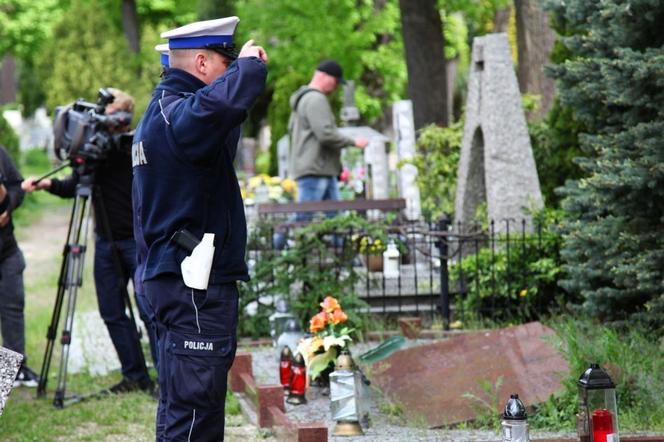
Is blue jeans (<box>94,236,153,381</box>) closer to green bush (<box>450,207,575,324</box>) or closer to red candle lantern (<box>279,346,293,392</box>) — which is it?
red candle lantern (<box>279,346,293,392</box>)

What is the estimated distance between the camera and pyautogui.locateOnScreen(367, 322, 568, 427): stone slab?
718 cm

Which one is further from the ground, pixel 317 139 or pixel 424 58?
pixel 424 58

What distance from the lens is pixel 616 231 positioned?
27.0ft

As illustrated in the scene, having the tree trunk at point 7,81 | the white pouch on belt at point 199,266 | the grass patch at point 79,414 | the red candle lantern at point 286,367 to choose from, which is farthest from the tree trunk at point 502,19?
the tree trunk at point 7,81

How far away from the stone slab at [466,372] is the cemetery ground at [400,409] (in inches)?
3.0

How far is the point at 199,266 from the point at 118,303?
4.05m

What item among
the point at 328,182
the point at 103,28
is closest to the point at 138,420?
the point at 328,182

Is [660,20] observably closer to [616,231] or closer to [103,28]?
[616,231]

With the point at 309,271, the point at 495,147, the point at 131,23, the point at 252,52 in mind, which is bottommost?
the point at 309,271

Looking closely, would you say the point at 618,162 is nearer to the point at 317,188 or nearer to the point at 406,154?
the point at 317,188

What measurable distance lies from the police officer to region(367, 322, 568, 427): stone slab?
2.42 m

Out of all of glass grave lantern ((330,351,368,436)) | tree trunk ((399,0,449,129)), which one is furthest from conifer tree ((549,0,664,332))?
tree trunk ((399,0,449,129))

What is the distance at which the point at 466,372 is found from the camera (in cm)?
766

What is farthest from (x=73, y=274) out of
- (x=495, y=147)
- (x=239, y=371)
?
(x=495, y=147)
